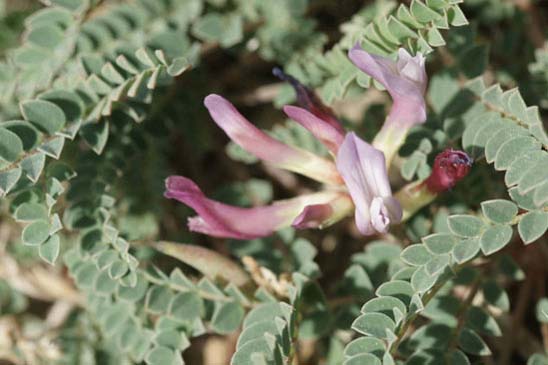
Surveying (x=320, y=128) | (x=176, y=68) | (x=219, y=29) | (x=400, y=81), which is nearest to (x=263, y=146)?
(x=320, y=128)

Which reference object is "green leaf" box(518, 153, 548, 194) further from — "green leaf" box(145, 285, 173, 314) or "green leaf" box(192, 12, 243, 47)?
"green leaf" box(192, 12, 243, 47)

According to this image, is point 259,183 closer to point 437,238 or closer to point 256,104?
point 256,104

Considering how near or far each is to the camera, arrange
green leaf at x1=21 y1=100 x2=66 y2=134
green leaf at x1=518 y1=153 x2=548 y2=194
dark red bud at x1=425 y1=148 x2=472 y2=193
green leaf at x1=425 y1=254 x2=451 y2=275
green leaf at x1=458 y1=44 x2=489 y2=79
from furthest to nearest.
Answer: green leaf at x1=458 y1=44 x2=489 y2=79
green leaf at x1=21 y1=100 x2=66 y2=134
dark red bud at x1=425 y1=148 x2=472 y2=193
green leaf at x1=425 y1=254 x2=451 y2=275
green leaf at x1=518 y1=153 x2=548 y2=194

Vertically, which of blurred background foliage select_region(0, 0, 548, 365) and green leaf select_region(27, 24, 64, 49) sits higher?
green leaf select_region(27, 24, 64, 49)

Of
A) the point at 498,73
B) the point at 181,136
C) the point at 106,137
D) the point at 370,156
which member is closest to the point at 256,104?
the point at 181,136

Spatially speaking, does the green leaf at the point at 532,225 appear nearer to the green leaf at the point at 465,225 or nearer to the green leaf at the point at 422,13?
the green leaf at the point at 465,225

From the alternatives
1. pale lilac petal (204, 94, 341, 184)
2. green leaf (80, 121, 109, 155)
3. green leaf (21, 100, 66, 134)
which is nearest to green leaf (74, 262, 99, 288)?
green leaf (80, 121, 109, 155)

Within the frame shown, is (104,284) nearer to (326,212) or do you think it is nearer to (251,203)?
(326,212)

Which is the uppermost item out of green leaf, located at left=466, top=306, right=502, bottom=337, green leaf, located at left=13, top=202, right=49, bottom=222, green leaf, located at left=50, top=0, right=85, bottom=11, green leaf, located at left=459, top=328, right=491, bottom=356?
green leaf, located at left=50, top=0, right=85, bottom=11
